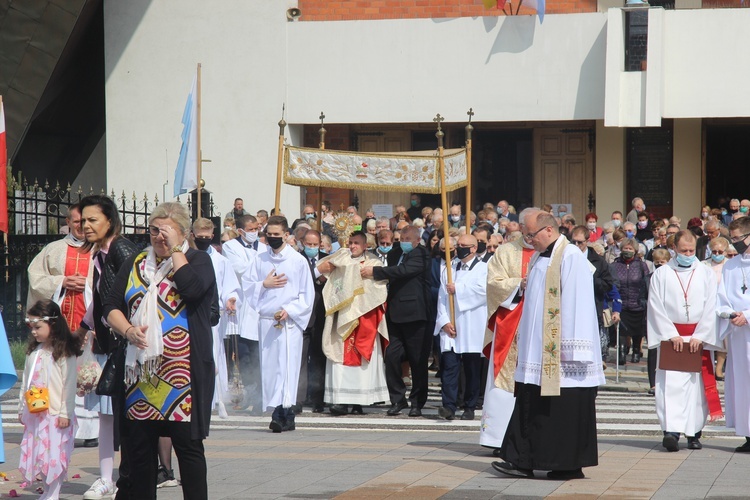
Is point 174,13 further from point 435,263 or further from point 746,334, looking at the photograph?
point 746,334

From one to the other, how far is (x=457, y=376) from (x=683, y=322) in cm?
273

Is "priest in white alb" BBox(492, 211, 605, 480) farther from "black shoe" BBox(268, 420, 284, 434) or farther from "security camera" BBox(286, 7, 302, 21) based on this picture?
"security camera" BBox(286, 7, 302, 21)

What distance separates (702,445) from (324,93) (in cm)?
1493

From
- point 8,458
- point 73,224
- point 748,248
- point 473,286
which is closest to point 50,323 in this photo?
point 73,224

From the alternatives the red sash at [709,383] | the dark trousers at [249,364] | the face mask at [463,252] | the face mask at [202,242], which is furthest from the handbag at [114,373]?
the dark trousers at [249,364]

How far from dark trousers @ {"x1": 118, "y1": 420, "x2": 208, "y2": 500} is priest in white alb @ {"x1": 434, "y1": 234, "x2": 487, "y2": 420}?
578cm

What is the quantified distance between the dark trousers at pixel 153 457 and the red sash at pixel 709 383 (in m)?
5.29

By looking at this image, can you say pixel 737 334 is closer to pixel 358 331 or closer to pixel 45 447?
pixel 358 331

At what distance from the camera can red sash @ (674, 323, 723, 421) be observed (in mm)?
10453

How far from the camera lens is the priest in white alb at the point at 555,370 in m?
8.66

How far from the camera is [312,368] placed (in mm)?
13508

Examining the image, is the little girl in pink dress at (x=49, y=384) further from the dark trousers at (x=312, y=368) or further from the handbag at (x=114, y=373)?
the dark trousers at (x=312, y=368)

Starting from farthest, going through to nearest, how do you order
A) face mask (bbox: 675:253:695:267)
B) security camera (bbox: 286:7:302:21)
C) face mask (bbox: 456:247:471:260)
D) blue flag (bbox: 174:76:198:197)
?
security camera (bbox: 286:7:302:21), blue flag (bbox: 174:76:198:197), face mask (bbox: 456:247:471:260), face mask (bbox: 675:253:695:267)

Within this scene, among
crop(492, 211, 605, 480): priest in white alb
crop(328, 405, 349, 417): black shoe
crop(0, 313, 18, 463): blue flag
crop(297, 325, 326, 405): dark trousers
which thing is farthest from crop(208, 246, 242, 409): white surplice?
crop(0, 313, 18, 463): blue flag
